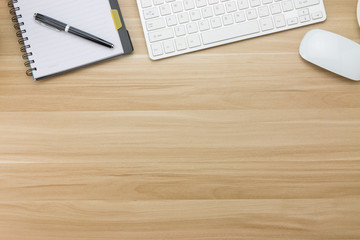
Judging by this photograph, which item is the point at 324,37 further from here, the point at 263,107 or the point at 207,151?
the point at 207,151

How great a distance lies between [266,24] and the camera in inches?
26.3

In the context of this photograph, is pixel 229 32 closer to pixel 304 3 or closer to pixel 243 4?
pixel 243 4

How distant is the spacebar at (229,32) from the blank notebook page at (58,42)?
182 millimetres

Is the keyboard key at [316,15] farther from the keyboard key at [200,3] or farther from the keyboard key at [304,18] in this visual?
the keyboard key at [200,3]

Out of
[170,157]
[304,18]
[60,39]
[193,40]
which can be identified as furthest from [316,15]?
[60,39]

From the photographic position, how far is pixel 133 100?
2.22 feet

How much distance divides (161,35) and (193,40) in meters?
0.07

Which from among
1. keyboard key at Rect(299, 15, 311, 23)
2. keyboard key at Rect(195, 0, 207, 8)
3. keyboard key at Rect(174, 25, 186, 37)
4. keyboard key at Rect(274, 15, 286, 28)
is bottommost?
keyboard key at Rect(299, 15, 311, 23)

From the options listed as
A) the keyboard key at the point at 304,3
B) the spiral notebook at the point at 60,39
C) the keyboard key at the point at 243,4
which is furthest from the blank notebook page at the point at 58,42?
the keyboard key at the point at 304,3

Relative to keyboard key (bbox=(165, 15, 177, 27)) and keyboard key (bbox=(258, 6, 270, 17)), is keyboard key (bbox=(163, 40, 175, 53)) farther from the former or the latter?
keyboard key (bbox=(258, 6, 270, 17))

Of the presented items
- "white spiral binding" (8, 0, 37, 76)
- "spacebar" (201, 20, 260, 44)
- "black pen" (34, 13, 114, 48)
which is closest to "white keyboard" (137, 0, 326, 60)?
"spacebar" (201, 20, 260, 44)

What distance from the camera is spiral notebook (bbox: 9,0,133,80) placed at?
66cm

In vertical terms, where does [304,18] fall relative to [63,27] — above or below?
below

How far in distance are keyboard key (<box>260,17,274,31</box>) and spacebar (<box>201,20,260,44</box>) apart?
0.01 metres
